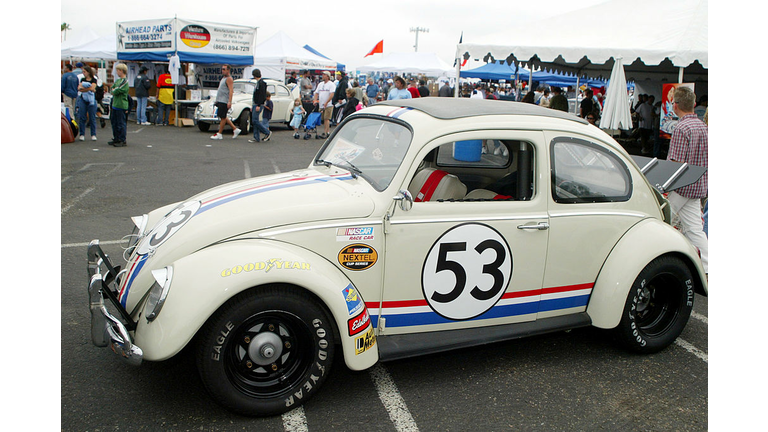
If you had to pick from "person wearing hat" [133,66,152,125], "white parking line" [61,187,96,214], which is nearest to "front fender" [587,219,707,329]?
"white parking line" [61,187,96,214]

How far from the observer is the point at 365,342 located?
3.17 meters

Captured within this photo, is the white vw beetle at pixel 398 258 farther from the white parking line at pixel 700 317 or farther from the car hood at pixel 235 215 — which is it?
the white parking line at pixel 700 317

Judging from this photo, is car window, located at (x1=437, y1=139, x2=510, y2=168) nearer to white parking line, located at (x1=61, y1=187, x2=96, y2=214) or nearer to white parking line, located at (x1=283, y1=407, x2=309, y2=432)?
white parking line, located at (x1=283, y1=407, x2=309, y2=432)

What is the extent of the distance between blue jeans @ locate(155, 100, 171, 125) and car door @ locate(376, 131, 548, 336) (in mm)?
17708

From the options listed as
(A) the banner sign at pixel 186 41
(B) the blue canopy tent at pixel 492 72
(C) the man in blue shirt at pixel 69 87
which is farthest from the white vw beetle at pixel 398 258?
(B) the blue canopy tent at pixel 492 72

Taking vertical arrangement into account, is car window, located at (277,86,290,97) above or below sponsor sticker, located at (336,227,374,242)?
above

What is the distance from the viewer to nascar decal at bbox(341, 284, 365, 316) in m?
3.12

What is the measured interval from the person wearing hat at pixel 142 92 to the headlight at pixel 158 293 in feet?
54.2

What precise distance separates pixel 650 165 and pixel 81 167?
9.86 meters

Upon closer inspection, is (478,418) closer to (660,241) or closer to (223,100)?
(660,241)

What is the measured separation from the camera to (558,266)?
3717mm

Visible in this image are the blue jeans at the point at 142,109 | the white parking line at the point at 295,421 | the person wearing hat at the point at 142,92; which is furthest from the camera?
the blue jeans at the point at 142,109

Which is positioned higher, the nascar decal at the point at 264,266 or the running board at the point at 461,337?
the nascar decal at the point at 264,266

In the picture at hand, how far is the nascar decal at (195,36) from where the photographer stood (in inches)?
712
